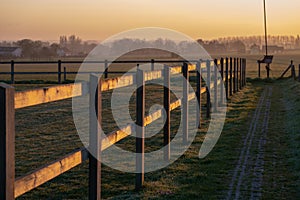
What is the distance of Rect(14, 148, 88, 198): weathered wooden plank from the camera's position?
3.65 meters

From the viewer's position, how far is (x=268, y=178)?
22.5ft

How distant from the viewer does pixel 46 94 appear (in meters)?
4.07

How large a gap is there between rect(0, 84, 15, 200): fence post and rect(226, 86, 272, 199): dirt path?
3192 mm

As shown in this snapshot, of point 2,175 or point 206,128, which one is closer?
point 2,175

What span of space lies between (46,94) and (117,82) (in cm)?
180

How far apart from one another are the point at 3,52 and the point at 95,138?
136257 millimetres

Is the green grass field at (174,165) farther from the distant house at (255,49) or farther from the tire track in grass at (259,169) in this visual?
the distant house at (255,49)

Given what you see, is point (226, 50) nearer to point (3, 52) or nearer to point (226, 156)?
point (3, 52)

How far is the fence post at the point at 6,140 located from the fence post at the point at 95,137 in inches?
59.8

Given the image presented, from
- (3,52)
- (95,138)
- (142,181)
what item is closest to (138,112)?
(142,181)

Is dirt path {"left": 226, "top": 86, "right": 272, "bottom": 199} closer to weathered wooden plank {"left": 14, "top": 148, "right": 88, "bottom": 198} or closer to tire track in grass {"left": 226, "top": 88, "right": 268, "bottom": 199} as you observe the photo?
tire track in grass {"left": 226, "top": 88, "right": 268, "bottom": 199}

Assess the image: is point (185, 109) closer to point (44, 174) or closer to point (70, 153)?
point (70, 153)

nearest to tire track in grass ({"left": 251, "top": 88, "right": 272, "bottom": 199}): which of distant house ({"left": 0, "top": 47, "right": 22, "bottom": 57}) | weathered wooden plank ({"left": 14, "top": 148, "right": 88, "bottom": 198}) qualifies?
weathered wooden plank ({"left": 14, "top": 148, "right": 88, "bottom": 198})

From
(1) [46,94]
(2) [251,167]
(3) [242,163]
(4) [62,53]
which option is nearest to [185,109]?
(3) [242,163]
